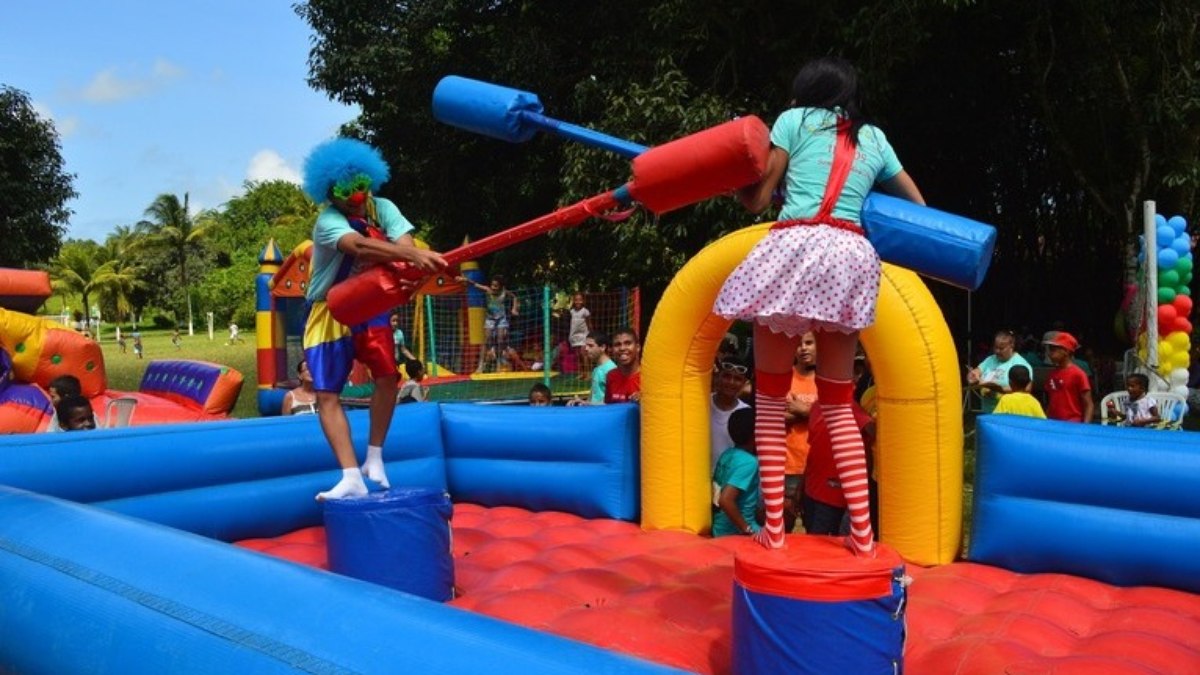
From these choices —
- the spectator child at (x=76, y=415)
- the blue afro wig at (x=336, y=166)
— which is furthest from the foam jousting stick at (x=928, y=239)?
the spectator child at (x=76, y=415)

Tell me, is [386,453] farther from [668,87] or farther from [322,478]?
[668,87]

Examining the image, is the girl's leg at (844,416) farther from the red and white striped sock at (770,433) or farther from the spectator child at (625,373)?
the spectator child at (625,373)

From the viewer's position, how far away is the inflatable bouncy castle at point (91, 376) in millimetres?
7664

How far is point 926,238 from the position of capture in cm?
293

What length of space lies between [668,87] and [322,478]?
21.8 ft

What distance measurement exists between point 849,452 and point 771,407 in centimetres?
24

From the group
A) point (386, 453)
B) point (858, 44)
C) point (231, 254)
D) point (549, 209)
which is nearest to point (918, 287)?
point (386, 453)

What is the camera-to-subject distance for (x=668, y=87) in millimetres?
10328

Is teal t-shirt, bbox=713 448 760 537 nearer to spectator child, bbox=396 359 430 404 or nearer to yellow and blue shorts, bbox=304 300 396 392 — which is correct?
yellow and blue shorts, bbox=304 300 396 392

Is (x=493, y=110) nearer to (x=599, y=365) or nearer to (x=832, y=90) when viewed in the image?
(x=832, y=90)

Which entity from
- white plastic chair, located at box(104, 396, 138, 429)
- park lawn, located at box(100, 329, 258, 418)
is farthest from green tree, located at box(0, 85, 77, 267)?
white plastic chair, located at box(104, 396, 138, 429)

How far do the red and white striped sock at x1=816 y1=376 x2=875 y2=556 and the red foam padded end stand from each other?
60cm

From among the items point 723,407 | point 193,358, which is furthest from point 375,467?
point 193,358

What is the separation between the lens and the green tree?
63.1 feet
